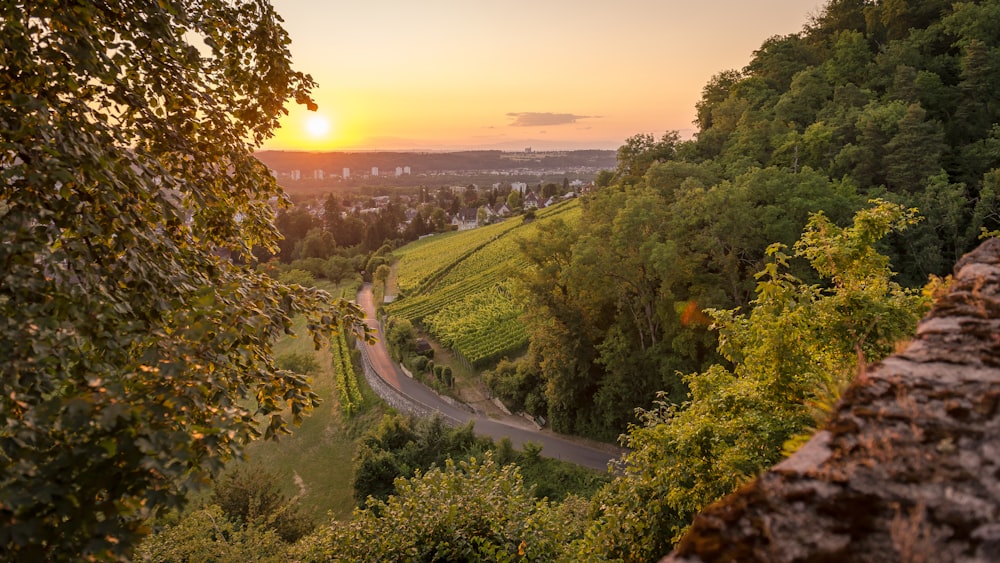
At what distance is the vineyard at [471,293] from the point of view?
129 ft

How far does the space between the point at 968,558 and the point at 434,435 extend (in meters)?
26.0

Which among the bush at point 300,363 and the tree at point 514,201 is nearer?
the bush at point 300,363

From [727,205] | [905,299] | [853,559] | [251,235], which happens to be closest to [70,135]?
[251,235]

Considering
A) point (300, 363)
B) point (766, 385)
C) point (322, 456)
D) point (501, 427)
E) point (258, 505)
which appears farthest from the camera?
point (300, 363)

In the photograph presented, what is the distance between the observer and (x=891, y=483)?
205cm

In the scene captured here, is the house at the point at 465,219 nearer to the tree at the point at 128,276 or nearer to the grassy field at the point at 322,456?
the grassy field at the point at 322,456

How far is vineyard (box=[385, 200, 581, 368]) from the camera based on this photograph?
1551 inches

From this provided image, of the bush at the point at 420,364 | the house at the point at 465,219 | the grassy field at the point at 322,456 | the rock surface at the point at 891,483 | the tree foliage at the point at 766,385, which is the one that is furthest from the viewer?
the house at the point at 465,219

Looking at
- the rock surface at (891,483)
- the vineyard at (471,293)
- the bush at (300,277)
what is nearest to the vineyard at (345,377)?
the vineyard at (471,293)

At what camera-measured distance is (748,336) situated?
338 inches

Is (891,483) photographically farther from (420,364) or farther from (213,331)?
(420,364)

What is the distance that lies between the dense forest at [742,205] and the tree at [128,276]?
56.3 ft

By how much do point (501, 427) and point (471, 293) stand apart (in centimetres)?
2295

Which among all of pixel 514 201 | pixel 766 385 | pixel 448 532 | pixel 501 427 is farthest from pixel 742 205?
pixel 514 201
